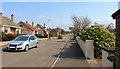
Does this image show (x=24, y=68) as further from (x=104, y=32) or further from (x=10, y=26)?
(x=10, y=26)

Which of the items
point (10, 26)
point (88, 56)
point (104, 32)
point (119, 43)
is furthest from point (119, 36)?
point (10, 26)

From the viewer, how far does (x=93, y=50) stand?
14641 millimetres

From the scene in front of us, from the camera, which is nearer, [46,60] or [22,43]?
[46,60]

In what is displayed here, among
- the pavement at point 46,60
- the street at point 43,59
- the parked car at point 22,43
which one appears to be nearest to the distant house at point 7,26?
the parked car at point 22,43

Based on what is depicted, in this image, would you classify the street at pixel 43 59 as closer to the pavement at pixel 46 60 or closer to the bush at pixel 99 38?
the pavement at pixel 46 60

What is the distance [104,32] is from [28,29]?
7276cm

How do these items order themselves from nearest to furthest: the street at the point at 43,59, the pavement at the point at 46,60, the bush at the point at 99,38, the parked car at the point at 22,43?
1. the pavement at the point at 46,60
2. the street at the point at 43,59
3. the bush at the point at 99,38
4. the parked car at the point at 22,43

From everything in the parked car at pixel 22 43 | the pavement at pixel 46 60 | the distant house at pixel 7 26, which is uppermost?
the distant house at pixel 7 26

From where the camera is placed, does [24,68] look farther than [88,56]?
No

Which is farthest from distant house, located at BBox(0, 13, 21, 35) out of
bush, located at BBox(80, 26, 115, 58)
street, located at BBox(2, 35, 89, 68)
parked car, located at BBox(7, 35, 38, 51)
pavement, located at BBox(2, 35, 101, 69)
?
bush, located at BBox(80, 26, 115, 58)

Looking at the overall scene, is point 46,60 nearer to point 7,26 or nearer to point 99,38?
point 99,38

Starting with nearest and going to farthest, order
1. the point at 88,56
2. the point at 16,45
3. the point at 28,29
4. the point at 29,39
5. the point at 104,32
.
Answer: the point at 88,56, the point at 104,32, the point at 16,45, the point at 29,39, the point at 28,29

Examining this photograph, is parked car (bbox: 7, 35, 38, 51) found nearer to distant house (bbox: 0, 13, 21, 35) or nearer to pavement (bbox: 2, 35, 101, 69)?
pavement (bbox: 2, 35, 101, 69)

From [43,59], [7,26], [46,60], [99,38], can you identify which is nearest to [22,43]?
[43,59]
